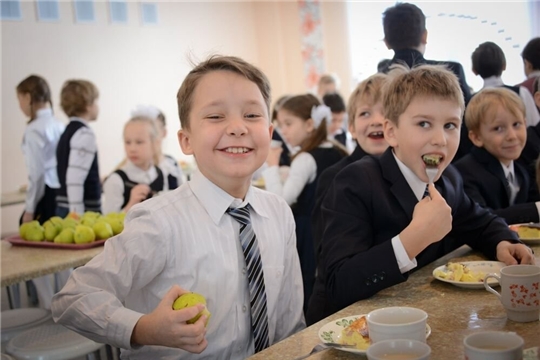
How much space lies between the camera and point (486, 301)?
1.31m

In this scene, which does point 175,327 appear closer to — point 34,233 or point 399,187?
point 399,187

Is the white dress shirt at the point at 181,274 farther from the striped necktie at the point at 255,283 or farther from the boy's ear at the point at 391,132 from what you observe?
the boy's ear at the point at 391,132

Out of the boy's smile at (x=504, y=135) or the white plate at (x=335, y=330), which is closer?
the white plate at (x=335, y=330)

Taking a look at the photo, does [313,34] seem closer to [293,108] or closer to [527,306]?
[293,108]

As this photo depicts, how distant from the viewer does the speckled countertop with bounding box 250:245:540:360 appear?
42.9 inches

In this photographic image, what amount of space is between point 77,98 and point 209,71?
2656 mm

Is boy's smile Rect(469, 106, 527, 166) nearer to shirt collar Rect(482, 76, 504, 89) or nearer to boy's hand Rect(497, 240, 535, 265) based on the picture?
shirt collar Rect(482, 76, 504, 89)

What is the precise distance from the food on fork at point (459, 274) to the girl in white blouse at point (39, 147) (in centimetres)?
338

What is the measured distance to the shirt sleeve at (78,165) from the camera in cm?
386

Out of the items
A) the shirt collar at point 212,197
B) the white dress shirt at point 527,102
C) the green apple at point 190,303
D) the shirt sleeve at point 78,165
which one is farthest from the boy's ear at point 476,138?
the shirt sleeve at point 78,165

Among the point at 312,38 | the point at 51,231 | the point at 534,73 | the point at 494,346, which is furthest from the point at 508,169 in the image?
the point at 312,38

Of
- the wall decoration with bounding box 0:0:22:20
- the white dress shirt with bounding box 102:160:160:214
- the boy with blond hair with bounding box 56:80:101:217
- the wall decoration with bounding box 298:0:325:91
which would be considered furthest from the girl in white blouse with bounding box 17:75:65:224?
the wall decoration with bounding box 298:0:325:91

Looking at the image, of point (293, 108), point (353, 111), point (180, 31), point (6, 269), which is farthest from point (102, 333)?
point (180, 31)

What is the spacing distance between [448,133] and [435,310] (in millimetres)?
492
